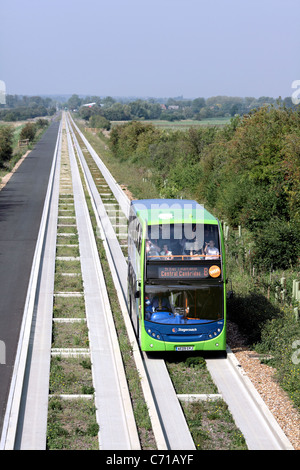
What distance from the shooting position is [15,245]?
87.7ft

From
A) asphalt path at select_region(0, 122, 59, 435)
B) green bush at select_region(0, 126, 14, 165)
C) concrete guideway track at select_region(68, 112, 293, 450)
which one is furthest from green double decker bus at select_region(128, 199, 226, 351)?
green bush at select_region(0, 126, 14, 165)

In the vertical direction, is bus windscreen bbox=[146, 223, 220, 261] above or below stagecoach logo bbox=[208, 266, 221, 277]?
above

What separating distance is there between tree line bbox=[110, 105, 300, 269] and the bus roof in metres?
7.45

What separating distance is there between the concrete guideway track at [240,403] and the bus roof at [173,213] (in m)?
3.02

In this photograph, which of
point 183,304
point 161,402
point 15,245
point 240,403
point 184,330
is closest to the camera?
point 240,403

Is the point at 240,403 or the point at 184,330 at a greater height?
the point at 184,330

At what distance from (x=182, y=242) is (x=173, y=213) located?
1063 millimetres

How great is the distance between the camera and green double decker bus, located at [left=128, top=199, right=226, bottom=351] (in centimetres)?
1355

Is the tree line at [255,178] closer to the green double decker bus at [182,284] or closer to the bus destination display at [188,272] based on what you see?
the green double decker bus at [182,284]

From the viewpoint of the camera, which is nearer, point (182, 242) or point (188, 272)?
point (188, 272)

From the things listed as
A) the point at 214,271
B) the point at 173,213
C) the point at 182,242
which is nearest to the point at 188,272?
the point at 214,271

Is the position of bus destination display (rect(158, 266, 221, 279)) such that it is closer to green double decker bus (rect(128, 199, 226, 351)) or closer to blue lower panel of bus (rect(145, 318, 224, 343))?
green double decker bus (rect(128, 199, 226, 351))

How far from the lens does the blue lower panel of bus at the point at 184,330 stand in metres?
13.8

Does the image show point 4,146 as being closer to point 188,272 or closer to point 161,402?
point 188,272
